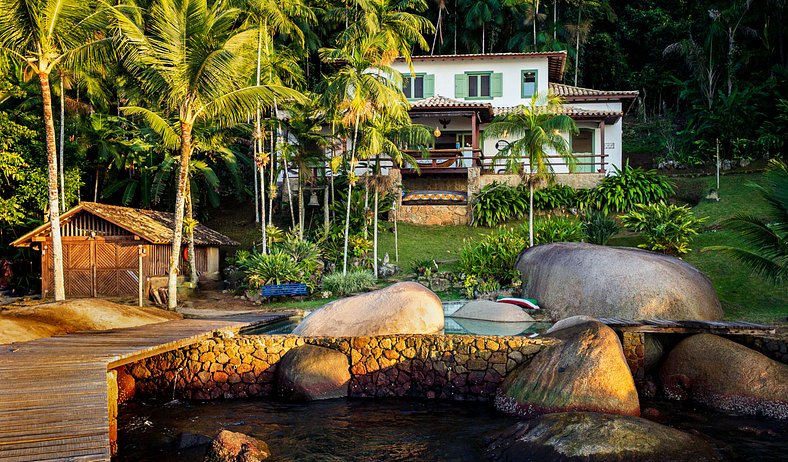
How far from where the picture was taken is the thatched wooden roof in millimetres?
21922

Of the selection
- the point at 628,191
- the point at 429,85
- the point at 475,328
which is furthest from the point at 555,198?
the point at 475,328

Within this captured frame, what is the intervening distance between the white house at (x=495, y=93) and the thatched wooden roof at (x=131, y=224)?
1302cm

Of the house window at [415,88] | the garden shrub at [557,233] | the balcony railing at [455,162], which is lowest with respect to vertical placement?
the garden shrub at [557,233]

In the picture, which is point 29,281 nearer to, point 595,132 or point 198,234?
point 198,234

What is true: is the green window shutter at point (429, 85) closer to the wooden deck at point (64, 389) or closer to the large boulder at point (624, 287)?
the large boulder at point (624, 287)

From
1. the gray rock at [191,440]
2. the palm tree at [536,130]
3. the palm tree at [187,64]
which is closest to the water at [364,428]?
the gray rock at [191,440]

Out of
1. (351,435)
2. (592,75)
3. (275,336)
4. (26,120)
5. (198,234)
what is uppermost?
(592,75)

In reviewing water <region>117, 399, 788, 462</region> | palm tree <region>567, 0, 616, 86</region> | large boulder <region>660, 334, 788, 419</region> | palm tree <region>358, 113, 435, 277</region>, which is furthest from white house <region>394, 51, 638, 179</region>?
water <region>117, 399, 788, 462</region>

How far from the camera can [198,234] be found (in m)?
24.8

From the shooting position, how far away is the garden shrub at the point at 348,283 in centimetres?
2072

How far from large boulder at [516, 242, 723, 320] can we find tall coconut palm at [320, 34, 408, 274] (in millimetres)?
8386

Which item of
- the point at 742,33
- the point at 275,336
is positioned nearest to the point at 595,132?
the point at 742,33

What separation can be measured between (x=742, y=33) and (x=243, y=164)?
28772 millimetres

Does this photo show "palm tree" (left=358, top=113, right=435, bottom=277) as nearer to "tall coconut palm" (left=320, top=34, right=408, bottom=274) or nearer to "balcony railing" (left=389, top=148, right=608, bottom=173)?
"tall coconut palm" (left=320, top=34, right=408, bottom=274)
